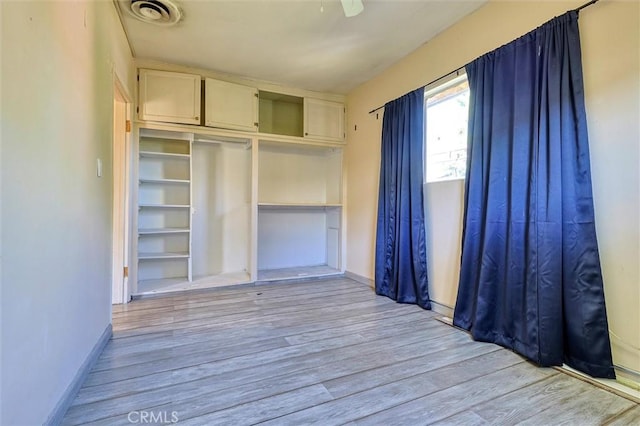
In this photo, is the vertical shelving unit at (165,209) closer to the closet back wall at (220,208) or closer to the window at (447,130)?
the closet back wall at (220,208)

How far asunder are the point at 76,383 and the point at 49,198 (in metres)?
1.00

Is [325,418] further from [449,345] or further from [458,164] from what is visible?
[458,164]

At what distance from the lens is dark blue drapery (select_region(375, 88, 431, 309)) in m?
3.05

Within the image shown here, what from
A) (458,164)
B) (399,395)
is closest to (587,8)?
(458,164)

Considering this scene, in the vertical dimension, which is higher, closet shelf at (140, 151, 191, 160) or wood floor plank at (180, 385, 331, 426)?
closet shelf at (140, 151, 191, 160)

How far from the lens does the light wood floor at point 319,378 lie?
1.46 meters

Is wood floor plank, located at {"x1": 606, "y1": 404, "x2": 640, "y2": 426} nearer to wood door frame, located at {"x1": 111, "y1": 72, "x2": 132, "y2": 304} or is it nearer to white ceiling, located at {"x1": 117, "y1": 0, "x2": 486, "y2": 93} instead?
white ceiling, located at {"x1": 117, "y1": 0, "x2": 486, "y2": 93}

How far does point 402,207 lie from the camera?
322 cm

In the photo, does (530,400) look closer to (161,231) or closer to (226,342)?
(226,342)

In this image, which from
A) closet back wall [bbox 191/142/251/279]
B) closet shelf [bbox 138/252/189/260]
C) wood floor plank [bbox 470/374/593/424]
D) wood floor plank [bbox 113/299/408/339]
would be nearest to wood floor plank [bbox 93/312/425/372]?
wood floor plank [bbox 113/299/408/339]

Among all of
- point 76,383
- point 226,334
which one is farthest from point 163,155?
point 76,383

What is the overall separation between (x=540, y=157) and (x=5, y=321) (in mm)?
2692

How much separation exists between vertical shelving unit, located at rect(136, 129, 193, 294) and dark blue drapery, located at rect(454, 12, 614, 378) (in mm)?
3150

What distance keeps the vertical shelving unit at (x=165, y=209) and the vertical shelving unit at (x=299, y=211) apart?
1.03m
